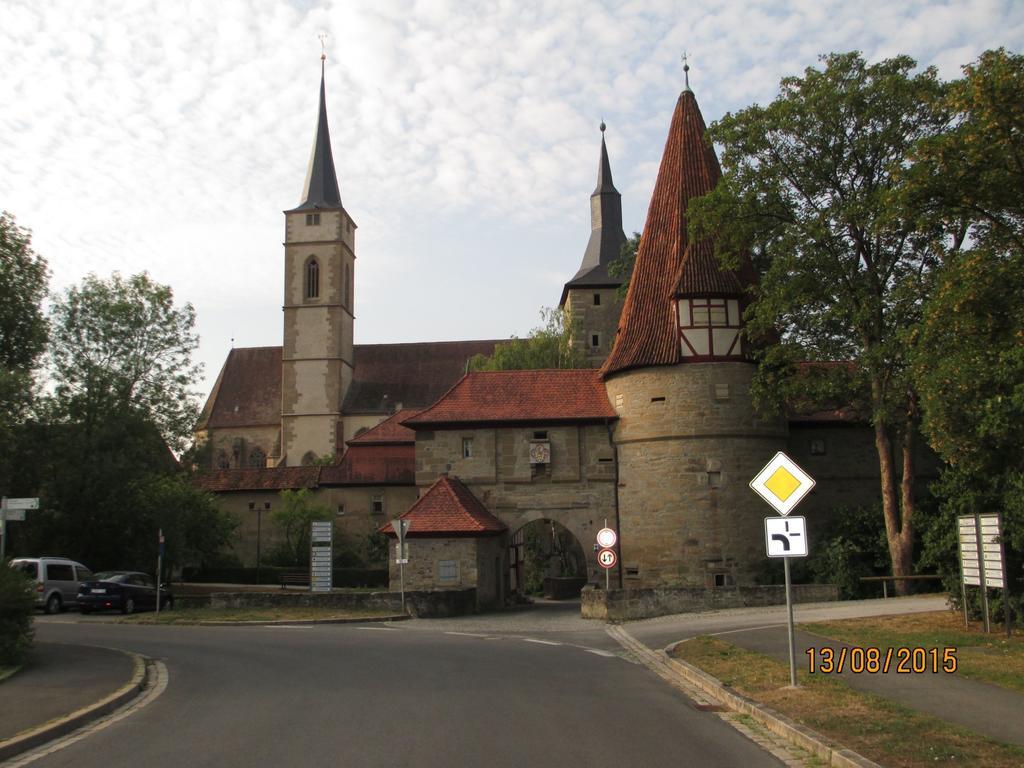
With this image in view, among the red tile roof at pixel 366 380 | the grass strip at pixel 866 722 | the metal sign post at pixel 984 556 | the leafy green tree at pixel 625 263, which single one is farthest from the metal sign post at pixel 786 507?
the red tile roof at pixel 366 380

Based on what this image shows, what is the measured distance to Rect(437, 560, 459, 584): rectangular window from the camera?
31125 millimetres

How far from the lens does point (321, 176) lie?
230 feet

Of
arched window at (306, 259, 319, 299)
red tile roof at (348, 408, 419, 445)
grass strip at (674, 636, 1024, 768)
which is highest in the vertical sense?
arched window at (306, 259, 319, 299)

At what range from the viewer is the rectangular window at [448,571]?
31125 mm

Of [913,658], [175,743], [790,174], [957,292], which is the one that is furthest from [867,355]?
[175,743]

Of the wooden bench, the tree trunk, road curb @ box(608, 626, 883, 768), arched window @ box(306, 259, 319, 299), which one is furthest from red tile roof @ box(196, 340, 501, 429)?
road curb @ box(608, 626, 883, 768)

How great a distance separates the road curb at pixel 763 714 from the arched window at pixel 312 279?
180 ft

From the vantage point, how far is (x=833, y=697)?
33.6ft

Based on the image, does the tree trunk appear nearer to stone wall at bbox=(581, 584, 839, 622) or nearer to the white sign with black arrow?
stone wall at bbox=(581, 584, 839, 622)

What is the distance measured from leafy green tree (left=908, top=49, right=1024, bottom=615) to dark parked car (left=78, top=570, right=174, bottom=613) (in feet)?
73.5

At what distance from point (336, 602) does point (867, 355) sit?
53.2 feet

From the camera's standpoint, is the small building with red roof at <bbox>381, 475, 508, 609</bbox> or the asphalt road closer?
the asphalt road

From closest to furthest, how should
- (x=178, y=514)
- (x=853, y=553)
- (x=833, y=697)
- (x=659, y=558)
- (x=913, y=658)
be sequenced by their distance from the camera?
(x=833, y=697) → (x=913, y=658) → (x=853, y=553) → (x=659, y=558) → (x=178, y=514)

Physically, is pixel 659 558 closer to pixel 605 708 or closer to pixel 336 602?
pixel 336 602
